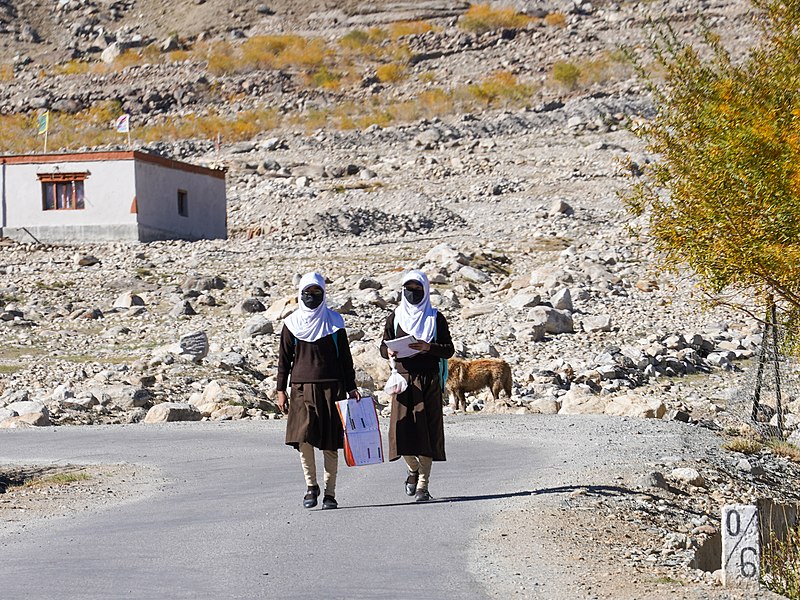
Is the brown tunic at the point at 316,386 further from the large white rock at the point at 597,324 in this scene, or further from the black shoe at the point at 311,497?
the large white rock at the point at 597,324

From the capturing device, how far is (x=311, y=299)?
10375mm

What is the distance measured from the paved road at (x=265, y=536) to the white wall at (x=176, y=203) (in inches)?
1016

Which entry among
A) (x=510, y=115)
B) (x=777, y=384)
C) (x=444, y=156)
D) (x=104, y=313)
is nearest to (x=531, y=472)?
(x=777, y=384)

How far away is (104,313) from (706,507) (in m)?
20.0

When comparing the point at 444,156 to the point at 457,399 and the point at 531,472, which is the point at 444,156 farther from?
the point at 531,472

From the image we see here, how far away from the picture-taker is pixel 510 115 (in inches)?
2712

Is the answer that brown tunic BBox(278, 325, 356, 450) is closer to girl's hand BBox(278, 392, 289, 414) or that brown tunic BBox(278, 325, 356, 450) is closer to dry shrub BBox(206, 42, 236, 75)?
girl's hand BBox(278, 392, 289, 414)

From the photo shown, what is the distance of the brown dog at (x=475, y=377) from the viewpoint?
67.3ft

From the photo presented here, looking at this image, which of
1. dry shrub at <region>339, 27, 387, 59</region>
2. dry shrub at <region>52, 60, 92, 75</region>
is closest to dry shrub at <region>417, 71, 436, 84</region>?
dry shrub at <region>339, 27, 387, 59</region>

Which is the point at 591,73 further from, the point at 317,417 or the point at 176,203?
the point at 317,417

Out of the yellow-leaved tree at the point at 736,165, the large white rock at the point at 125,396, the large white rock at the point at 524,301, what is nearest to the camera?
the yellow-leaved tree at the point at 736,165

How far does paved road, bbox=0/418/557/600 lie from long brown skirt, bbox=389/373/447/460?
1.46 feet

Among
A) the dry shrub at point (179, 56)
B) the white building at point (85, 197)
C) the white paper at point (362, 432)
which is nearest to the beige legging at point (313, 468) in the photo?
the white paper at point (362, 432)

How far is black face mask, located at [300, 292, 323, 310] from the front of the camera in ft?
34.1
